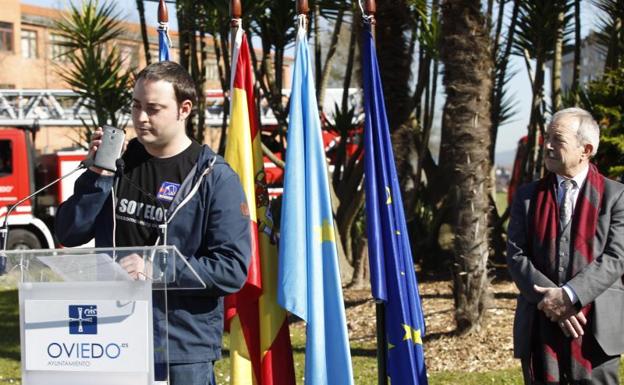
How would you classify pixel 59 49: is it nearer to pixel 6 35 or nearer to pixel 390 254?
pixel 6 35

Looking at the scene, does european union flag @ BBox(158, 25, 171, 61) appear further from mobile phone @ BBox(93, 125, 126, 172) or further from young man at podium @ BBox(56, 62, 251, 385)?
mobile phone @ BBox(93, 125, 126, 172)

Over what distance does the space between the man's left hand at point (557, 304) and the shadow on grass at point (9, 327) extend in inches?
237

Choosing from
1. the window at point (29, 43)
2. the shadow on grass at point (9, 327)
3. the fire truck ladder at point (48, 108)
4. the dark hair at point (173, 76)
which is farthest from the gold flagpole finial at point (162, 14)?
the window at point (29, 43)

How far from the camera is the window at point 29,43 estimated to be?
45562mm

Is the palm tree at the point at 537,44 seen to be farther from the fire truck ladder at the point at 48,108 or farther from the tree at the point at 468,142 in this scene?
the fire truck ladder at the point at 48,108

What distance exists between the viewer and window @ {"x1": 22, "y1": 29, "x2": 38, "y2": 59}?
45.6 metres

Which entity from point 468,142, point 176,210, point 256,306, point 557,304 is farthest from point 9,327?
point 557,304

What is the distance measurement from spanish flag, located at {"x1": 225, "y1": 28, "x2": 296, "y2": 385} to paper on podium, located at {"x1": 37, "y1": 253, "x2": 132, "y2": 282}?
1.83 metres

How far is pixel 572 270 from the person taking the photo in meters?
4.18

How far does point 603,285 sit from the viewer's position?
13.5 ft

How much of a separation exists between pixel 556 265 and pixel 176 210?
1822 millimetres

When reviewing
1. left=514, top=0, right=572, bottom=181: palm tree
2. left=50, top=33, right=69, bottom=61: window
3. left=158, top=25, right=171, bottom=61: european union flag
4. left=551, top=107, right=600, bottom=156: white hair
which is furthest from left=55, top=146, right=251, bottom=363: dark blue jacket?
left=50, top=33, right=69, bottom=61: window

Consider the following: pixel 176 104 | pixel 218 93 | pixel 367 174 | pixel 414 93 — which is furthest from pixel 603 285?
pixel 218 93

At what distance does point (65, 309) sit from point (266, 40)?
6.85 meters
